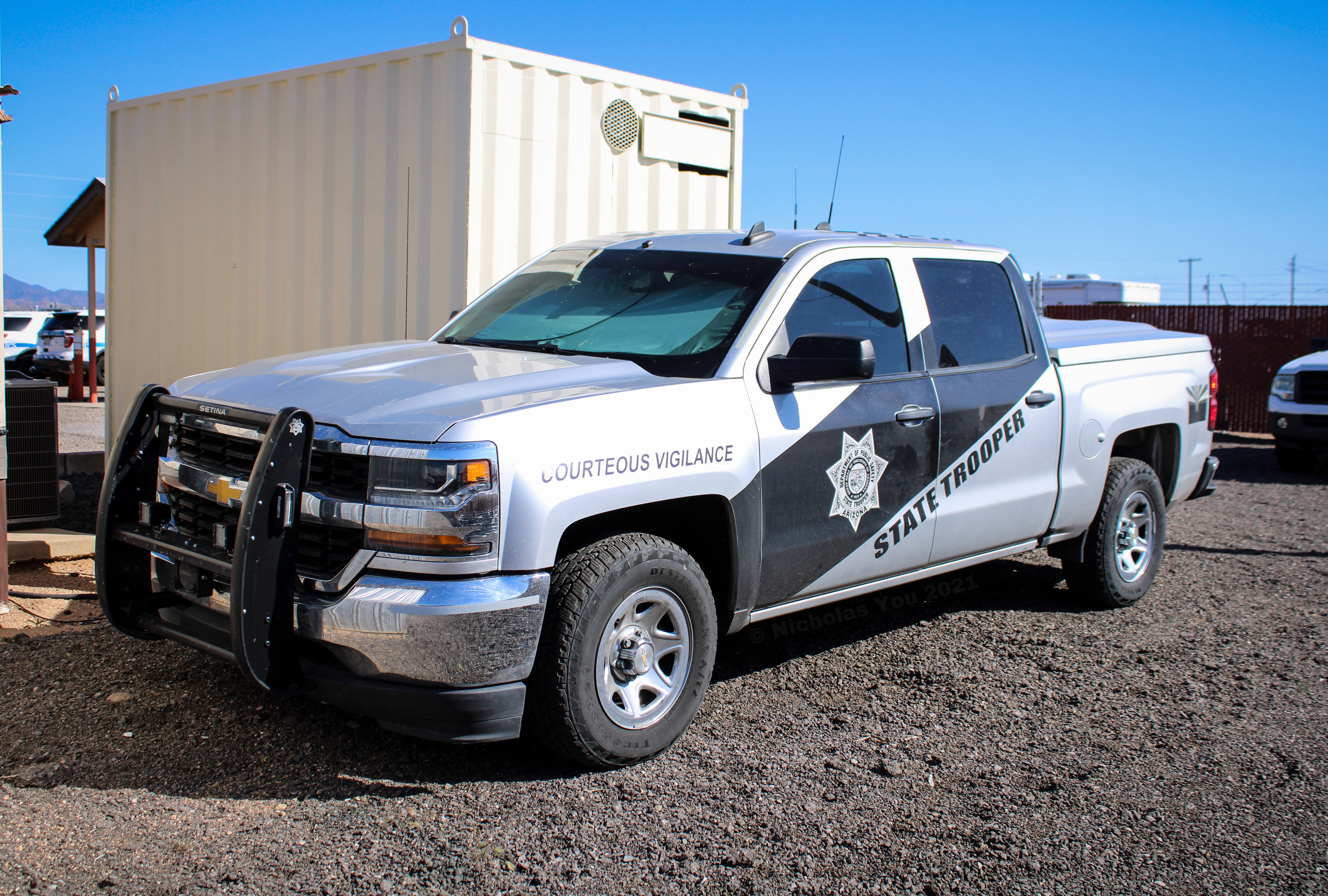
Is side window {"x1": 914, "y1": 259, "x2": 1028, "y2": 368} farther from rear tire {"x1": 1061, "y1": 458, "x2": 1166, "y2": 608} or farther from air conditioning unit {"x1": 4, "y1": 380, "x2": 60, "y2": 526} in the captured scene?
air conditioning unit {"x1": 4, "y1": 380, "x2": 60, "y2": 526}

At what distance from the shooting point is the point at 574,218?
746cm

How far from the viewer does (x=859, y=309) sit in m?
4.68

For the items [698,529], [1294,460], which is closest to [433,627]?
[698,529]

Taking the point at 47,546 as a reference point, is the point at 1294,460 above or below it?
above

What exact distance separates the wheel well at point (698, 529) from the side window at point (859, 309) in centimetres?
83

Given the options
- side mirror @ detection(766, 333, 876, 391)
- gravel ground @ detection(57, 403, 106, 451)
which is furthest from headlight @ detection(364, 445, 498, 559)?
gravel ground @ detection(57, 403, 106, 451)

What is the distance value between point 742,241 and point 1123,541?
2.89 m

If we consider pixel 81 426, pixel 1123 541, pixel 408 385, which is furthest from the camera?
pixel 81 426

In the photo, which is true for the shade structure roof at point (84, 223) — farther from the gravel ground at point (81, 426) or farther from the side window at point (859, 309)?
the side window at point (859, 309)

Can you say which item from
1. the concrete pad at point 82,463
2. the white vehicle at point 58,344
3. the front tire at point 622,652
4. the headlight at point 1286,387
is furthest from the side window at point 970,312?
the white vehicle at point 58,344

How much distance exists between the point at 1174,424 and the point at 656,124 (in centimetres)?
396

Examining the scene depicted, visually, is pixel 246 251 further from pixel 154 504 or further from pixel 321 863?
pixel 321 863

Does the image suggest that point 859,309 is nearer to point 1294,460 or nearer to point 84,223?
point 1294,460

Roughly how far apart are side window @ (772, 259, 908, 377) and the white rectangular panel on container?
3.43 m
